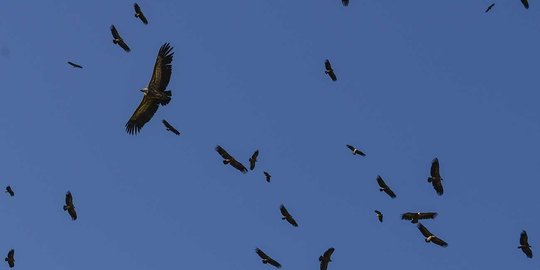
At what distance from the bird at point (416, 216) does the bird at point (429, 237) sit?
333mm

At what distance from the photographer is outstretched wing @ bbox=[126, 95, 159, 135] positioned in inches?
2345

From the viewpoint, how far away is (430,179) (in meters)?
56.7

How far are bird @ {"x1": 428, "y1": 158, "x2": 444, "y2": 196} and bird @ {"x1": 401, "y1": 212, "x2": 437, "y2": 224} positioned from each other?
1.41 metres

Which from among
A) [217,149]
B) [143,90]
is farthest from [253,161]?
[143,90]

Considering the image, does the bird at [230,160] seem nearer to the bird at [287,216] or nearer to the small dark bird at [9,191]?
the bird at [287,216]

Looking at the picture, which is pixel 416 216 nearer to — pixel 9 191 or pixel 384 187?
pixel 384 187

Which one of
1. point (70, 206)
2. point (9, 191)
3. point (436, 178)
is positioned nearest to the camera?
point (436, 178)

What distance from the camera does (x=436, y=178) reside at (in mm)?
Answer: 56969

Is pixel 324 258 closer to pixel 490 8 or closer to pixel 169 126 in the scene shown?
pixel 169 126

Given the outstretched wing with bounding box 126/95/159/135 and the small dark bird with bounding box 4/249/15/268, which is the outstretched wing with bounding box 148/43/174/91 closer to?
the outstretched wing with bounding box 126/95/159/135

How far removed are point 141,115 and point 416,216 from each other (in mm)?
14146

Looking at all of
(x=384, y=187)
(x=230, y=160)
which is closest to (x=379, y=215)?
(x=384, y=187)

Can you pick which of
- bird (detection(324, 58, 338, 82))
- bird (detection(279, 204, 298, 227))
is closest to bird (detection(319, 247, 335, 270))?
bird (detection(279, 204, 298, 227))

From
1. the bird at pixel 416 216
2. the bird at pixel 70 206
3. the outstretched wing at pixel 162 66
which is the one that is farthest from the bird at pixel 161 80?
the bird at pixel 416 216
